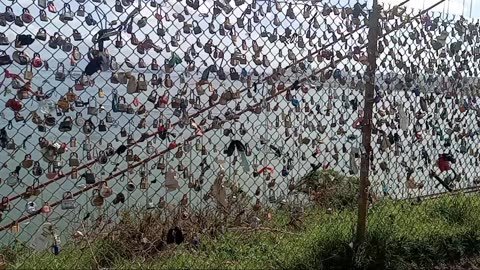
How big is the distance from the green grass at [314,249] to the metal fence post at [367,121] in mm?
118

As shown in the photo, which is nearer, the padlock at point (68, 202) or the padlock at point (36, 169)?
the padlock at point (36, 169)

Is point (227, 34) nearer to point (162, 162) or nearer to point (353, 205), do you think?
point (162, 162)

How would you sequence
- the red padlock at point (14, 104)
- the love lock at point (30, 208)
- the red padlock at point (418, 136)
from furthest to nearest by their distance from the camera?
the red padlock at point (418, 136), the love lock at point (30, 208), the red padlock at point (14, 104)

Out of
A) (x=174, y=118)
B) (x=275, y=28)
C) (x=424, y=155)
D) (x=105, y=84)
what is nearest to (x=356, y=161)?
(x=424, y=155)

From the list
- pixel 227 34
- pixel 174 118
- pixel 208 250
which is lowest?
pixel 208 250

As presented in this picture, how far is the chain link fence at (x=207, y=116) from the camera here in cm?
267

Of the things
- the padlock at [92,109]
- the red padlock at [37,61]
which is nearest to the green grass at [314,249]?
the padlock at [92,109]

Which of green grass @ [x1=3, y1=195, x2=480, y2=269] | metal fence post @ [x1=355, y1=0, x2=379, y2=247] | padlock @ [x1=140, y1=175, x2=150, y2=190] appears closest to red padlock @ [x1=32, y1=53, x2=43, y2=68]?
padlock @ [x1=140, y1=175, x2=150, y2=190]

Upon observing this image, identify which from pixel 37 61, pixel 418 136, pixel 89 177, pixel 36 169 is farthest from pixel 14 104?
pixel 418 136

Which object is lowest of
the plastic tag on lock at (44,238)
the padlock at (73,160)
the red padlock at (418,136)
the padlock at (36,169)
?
the plastic tag on lock at (44,238)

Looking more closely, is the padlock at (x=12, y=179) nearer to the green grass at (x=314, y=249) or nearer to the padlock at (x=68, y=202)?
the padlock at (x=68, y=202)

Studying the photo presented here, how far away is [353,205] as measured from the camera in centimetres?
473

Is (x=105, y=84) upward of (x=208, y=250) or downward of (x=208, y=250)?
upward

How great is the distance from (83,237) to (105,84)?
39.3 inches
